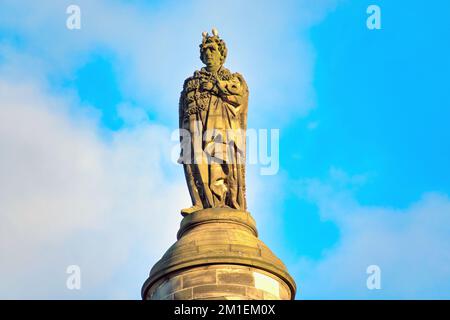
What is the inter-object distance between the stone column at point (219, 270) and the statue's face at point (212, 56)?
3291 millimetres

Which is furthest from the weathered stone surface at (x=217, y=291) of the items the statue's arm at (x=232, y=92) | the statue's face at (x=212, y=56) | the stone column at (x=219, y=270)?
the statue's face at (x=212, y=56)

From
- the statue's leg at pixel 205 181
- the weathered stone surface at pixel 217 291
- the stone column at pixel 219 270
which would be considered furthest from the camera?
the statue's leg at pixel 205 181

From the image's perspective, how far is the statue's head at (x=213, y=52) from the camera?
20.4 metres

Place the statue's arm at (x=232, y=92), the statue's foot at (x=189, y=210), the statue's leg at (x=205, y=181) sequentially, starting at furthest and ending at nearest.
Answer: the statue's arm at (x=232, y=92) < the statue's leg at (x=205, y=181) < the statue's foot at (x=189, y=210)

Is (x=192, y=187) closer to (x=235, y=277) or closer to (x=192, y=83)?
(x=192, y=83)

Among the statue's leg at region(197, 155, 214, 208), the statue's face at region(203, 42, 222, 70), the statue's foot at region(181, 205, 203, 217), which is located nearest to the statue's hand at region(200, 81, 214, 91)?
the statue's face at region(203, 42, 222, 70)

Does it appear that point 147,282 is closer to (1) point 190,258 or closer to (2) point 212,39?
(1) point 190,258

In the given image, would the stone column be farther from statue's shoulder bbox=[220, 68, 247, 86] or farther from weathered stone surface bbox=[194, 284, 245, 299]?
statue's shoulder bbox=[220, 68, 247, 86]

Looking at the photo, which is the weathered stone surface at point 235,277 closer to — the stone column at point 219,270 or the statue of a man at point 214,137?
the stone column at point 219,270

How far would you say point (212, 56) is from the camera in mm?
20422

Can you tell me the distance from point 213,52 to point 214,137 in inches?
73.8

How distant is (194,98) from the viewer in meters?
19.8
